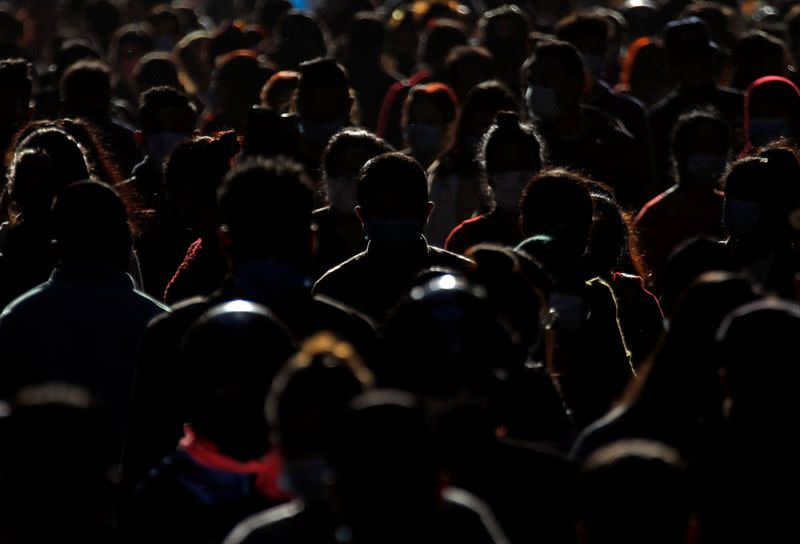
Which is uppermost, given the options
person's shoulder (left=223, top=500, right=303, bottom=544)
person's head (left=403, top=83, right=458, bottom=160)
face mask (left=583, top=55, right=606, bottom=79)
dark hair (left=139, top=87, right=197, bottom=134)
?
person's shoulder (left=223, top=500, right=303, bottom=544)

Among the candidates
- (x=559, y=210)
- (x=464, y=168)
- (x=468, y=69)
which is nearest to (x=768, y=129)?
(x=464, y=168)

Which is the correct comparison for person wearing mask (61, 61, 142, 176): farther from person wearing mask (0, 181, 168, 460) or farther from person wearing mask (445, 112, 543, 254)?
person wearing mask (0, 181, 168, 460)

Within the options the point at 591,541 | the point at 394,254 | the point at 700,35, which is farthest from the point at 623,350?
the point at 700,35

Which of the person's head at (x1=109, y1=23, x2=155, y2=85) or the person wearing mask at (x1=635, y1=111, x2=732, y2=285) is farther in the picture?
the person's head at (x1=109, y1=23, x2=155, y2=85)

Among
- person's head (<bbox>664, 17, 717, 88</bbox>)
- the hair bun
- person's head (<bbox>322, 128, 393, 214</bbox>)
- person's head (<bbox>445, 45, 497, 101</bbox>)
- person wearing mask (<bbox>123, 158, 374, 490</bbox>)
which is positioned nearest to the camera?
person wearing mask (<bbox>123, 158, 374, 490</bbox>)

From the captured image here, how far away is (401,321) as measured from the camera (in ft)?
15.8

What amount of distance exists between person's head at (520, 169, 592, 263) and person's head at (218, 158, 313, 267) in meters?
1.38

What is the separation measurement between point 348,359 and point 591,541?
30.7 inches

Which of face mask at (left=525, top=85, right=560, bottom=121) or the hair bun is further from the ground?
the hair bun

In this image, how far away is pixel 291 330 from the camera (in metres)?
5.57

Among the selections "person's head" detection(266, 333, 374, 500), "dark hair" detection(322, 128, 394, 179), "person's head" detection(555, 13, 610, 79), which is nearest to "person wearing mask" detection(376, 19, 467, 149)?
"person's head" detection(555, 13, 610, 79)

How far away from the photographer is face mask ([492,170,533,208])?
8.03 meters

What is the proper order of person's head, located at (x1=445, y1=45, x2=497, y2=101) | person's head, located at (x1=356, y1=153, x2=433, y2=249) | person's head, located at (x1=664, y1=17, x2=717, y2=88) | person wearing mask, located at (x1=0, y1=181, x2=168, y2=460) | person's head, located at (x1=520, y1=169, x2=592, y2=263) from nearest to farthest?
person wearing mask, located at (x1=0, y1=181, x2=168, y2=460) → person's head, located at (x1=356, y1=153, x2=433, y2=249) → person's head, located at (x1=520, y1=169, x2=592, y2=263) → person's head, located at (x1=664, y1=17, x2=717, y2=88) → person's head, located at (x1=445, y1=45, x2=497, y2=101)

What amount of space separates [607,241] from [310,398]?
3.16 m
